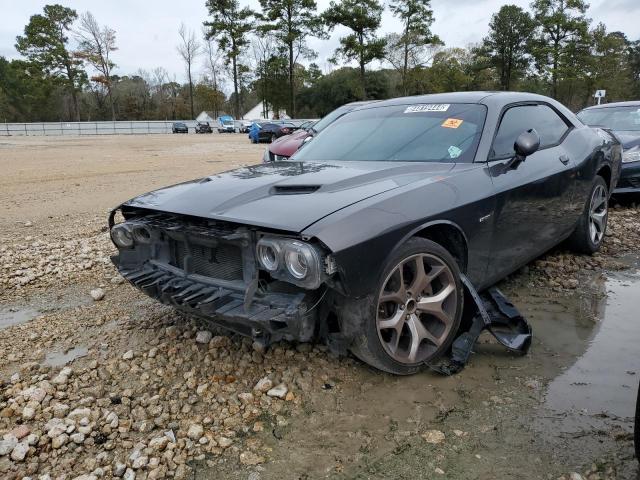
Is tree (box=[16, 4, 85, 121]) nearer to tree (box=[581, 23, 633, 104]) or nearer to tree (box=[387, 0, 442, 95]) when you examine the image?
tree (box=[387, 0, 442, 95])

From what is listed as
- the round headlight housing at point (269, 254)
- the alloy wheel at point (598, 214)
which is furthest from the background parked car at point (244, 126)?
the round headlight housing at point (269, 254)

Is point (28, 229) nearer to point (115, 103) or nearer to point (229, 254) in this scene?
point (229, 254)

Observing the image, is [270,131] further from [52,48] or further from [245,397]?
[52,48]

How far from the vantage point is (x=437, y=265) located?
9.05 feet

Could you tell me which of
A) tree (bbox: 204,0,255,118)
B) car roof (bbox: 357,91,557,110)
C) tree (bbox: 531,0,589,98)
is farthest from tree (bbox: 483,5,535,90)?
car roof (bbox: 357,91,557,110)

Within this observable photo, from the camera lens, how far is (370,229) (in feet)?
7.74

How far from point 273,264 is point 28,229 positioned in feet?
17.0

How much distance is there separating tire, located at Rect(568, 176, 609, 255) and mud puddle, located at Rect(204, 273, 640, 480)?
1.51 meters

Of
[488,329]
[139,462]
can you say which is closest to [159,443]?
[139,462]

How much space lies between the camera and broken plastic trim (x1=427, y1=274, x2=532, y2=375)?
9.16ft

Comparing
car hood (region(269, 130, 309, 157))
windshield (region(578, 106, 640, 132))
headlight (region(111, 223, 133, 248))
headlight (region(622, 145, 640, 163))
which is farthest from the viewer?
car hood (region(269, 130, 309, 157))

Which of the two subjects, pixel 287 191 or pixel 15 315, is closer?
pixel 287 191

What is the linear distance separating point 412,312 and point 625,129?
21.3ft

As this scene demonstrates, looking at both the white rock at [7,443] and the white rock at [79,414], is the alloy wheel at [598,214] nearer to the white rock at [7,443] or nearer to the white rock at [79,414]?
the white rock at [79,414]
